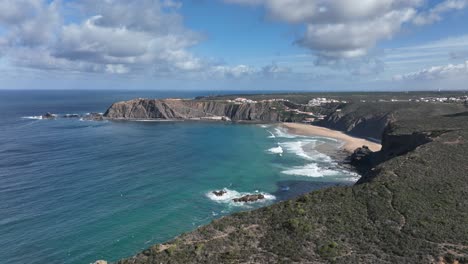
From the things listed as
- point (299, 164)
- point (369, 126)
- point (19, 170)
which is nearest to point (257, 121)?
point (369, 126)

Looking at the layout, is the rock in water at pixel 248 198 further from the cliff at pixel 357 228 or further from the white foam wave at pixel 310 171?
the cliff at pixel 357 228

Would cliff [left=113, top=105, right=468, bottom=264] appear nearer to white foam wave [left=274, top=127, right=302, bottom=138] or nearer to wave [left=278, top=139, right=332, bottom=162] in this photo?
wave [left=278, top=139, right=332, bottom=162]

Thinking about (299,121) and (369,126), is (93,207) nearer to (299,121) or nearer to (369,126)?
(369,126)

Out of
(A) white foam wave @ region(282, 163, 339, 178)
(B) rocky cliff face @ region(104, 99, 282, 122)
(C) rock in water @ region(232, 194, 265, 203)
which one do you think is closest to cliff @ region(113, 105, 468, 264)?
(C) rock in water @ region(232, 194, 265, 203)

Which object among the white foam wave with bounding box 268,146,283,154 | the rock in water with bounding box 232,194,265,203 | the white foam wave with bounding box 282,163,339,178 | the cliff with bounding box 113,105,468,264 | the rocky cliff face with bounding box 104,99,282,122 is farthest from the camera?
the rocky cliff face with bounding box 104,99,282,122

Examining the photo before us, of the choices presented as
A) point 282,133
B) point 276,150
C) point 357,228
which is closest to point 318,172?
point 276,150

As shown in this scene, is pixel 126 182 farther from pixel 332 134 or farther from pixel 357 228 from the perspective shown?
pixel 332 134
